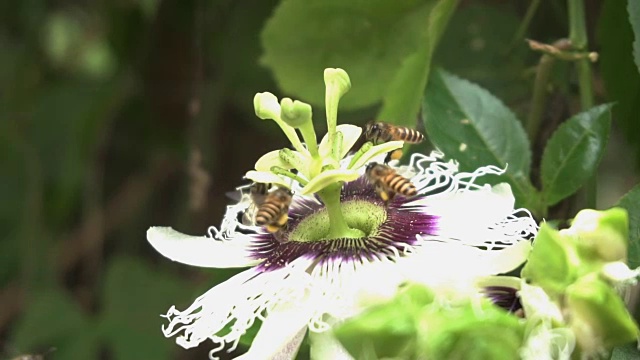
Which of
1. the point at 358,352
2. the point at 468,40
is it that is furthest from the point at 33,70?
the point at 358,352

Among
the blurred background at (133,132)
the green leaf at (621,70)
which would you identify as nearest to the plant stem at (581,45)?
the green leaf at (621,70)

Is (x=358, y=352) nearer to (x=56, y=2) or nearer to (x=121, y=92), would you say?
(x=121, y=92)

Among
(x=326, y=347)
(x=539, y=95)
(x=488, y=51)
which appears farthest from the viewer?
(x=488, y=51)

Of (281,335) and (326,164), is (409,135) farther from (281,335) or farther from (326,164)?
(281,335)

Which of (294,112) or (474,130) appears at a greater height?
(294,112)

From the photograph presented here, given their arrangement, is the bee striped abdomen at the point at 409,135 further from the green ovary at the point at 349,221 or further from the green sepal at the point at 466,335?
the green sepal at the point at 466,335

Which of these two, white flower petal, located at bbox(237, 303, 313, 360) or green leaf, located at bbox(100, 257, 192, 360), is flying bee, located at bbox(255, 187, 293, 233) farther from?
green leaf, located at bbox(100, 257, 192, 360)

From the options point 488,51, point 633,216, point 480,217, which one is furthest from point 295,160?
point 488,51
